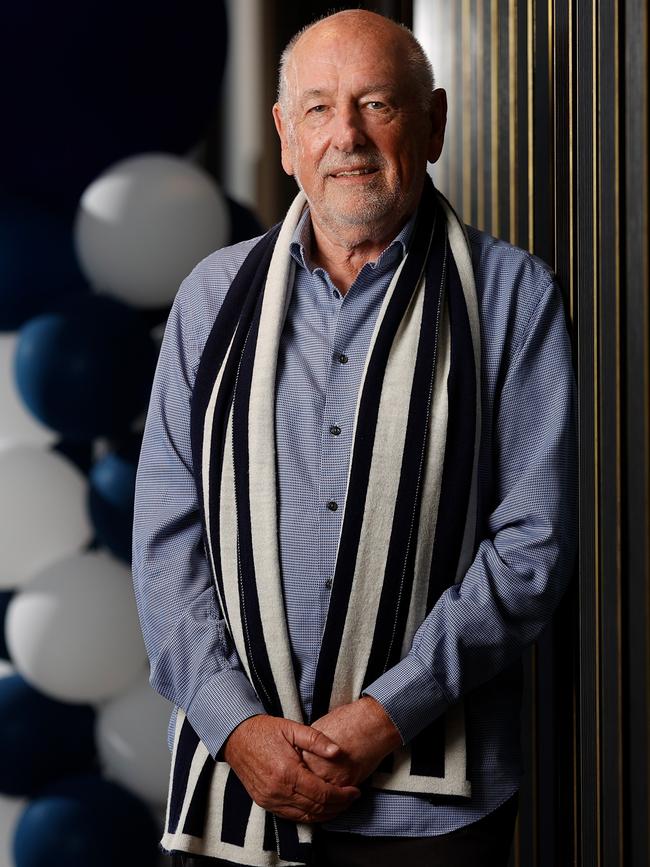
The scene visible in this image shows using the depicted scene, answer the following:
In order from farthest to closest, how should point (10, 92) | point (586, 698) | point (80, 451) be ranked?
point (80, 451), point (10, 92), point (586, 698)

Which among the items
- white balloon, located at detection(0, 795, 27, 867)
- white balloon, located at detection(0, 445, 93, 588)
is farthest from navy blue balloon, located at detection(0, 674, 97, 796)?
white balloon, located at detection(0, 445, 93, 588)

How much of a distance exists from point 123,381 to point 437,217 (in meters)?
0.83

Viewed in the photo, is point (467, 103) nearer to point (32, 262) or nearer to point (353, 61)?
point (353, 61)

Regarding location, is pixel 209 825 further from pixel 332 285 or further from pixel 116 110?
pixel 116 110

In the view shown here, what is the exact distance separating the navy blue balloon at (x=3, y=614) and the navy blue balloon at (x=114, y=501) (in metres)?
0.21

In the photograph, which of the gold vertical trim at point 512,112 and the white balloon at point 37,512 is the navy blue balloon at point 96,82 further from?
the gold vertical trim at point 512,112

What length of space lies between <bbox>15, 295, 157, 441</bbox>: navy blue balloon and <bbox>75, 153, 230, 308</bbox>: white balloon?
7cm

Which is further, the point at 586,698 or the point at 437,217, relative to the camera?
the point at 437,217

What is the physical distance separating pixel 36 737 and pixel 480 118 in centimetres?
136

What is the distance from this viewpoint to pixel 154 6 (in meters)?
2.08

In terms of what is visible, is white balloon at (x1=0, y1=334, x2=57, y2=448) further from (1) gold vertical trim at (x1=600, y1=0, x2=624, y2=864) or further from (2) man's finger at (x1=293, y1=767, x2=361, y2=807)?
(1) gold vertical trim at (x1=600, y1=0, x2=624, y2=864)

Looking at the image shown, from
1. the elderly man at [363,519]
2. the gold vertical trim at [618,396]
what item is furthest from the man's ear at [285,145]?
the gold vertical trim at [618,396]

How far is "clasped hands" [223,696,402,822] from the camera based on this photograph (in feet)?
4.09

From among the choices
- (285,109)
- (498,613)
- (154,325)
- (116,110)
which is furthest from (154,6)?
(498,613)
